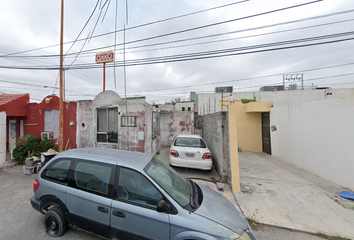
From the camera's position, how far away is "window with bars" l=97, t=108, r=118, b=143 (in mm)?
6289

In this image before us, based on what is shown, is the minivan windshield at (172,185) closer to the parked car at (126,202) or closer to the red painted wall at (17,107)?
the parked car at (126,202)

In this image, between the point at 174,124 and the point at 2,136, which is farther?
the point at 174,124

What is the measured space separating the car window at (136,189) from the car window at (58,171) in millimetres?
1117

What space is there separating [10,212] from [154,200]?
3812mm

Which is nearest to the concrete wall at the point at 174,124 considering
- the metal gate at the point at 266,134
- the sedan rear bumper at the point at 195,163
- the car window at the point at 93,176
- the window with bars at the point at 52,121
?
the metal gate at the point at 266,134

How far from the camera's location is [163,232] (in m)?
1.78

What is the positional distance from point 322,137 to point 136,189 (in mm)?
7259

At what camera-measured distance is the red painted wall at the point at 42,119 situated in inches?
260

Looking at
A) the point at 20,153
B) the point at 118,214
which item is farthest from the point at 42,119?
the point at 118,214

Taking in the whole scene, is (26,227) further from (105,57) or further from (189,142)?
(105,57)

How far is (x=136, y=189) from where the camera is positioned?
6.68 feet

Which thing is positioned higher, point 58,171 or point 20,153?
point 58,171

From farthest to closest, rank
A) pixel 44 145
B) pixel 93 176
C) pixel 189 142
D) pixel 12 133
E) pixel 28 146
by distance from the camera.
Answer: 1. pixel 12 133
2. pixel 44 145
3. pixel 28 146
4. pixel 189 142
5. pixel 93 176

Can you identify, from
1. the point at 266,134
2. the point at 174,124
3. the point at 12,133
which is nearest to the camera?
the point at 12,133
